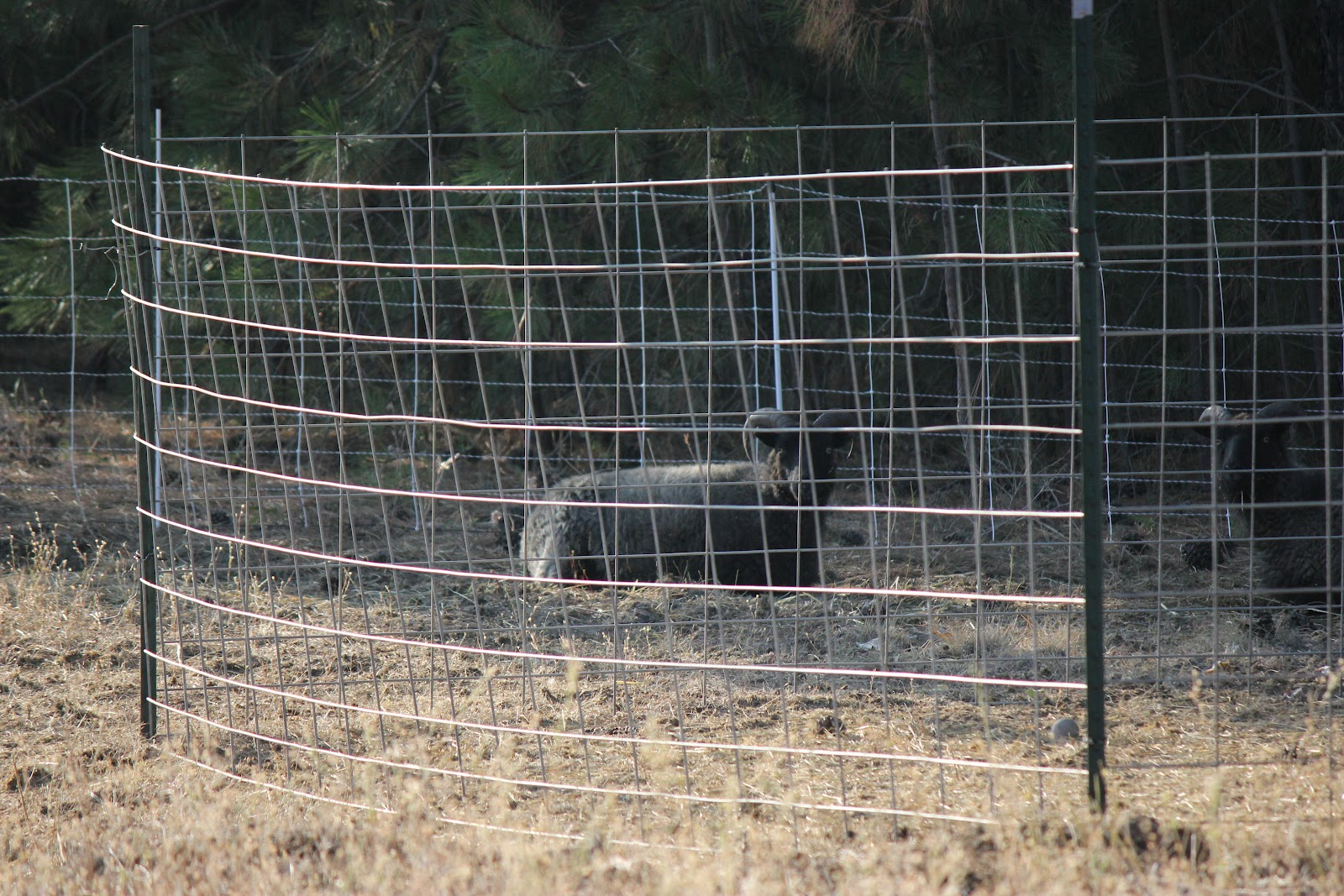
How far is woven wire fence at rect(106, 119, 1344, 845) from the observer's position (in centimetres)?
344

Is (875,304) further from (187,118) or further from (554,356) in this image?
(187,118)

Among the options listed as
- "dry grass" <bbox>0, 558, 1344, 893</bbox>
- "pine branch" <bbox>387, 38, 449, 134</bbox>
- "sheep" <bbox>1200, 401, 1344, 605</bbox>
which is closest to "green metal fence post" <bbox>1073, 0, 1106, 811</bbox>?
"dry grass" <bbox>0, 558, 1344, 893</bbox>

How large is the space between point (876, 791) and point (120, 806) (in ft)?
7.21

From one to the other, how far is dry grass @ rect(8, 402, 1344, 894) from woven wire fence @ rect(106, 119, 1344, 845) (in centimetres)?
3

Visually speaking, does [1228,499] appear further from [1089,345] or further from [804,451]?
[1089,345]

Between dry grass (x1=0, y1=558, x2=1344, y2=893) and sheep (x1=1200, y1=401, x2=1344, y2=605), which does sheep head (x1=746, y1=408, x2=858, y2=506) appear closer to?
sheep (x1=1200, y1=401, x2=1344, y2=605)

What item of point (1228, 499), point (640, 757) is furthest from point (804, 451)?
point (640, 757)

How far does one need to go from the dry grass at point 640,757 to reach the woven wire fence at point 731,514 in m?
0.03

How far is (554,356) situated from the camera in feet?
29.0

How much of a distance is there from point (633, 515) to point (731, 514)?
19.9 inches

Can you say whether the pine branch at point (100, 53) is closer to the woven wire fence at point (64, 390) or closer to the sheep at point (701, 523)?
the woven wire fence at point (64, 390)

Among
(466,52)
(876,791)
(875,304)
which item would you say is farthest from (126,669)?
(875,304)

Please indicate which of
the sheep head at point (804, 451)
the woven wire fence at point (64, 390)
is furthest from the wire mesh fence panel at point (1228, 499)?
the woven wire fence at point (64, 390)

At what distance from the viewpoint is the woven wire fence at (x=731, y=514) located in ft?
11.3
